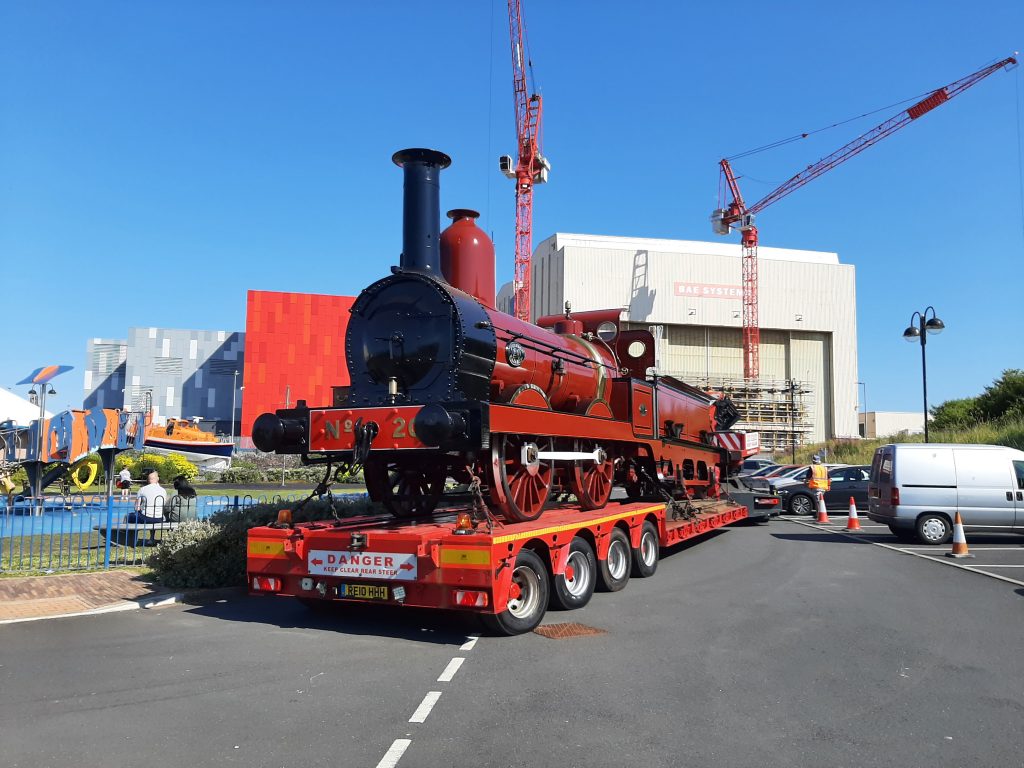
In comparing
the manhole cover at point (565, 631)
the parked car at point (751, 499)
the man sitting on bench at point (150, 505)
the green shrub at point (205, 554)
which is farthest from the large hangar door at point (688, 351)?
the manhole cover at point (565, 631)

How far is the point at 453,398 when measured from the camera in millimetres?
6828

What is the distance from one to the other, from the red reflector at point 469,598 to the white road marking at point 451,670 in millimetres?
423

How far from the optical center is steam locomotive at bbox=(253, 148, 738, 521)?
675 cm

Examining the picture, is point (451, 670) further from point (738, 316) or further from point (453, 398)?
point (738, 316)

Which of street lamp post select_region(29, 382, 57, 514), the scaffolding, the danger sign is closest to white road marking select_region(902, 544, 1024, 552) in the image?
the danger sign

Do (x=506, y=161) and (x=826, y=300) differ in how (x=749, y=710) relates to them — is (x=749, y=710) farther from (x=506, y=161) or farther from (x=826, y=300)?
(x=826, y=300)

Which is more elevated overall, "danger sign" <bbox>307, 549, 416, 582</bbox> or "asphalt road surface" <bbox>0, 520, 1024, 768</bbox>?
"danger sign" <bbox>307, 549, 416, 582</bbox>

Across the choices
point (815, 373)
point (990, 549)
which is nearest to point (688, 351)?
point (815, 373)

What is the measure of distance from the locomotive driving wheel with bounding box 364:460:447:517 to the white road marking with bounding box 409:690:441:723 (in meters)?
3.75

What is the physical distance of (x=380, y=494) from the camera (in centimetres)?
866

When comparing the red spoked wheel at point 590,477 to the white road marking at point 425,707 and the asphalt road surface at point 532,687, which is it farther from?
the white road marking at point 425,707

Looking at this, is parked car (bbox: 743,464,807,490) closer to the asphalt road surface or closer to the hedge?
the asphalt road surface

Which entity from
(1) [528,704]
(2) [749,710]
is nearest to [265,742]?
(1) [528,704]

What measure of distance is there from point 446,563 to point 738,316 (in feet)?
181
